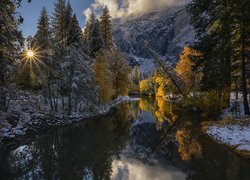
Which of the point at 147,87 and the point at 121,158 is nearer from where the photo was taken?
the point at 121,158

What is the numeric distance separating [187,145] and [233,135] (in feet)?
9.49

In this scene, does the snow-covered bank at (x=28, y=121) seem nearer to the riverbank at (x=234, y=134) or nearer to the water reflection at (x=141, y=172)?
the water reflection at (x=141, y=172)

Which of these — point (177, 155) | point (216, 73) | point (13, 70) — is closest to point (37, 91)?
point (13, 70)

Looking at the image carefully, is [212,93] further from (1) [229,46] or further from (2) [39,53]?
(2) [39,53]

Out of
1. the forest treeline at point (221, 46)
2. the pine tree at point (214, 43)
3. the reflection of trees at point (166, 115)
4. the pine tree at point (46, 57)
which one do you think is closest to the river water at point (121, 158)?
the pine tree at point (214, 43)

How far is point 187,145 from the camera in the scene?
54.8ft

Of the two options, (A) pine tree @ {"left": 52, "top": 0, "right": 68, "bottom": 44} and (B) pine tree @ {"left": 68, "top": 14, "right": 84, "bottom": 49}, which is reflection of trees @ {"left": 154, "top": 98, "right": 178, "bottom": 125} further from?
(A) pine tree @ {"left": 52, "top": 0, "right": 68, "bottom": 44}

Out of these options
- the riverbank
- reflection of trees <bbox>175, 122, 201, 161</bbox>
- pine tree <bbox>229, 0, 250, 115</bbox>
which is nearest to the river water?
reflection of trees <bbox>175, 122, 201, 161</bbox>

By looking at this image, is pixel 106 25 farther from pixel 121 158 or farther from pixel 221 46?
pixel 121 158

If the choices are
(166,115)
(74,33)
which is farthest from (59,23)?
(166,115)

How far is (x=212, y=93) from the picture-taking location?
93.2ft

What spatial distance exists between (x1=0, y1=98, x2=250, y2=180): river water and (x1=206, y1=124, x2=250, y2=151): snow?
81 centimetres

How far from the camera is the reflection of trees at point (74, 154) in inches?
453

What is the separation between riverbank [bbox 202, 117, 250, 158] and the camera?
47.9 feet
